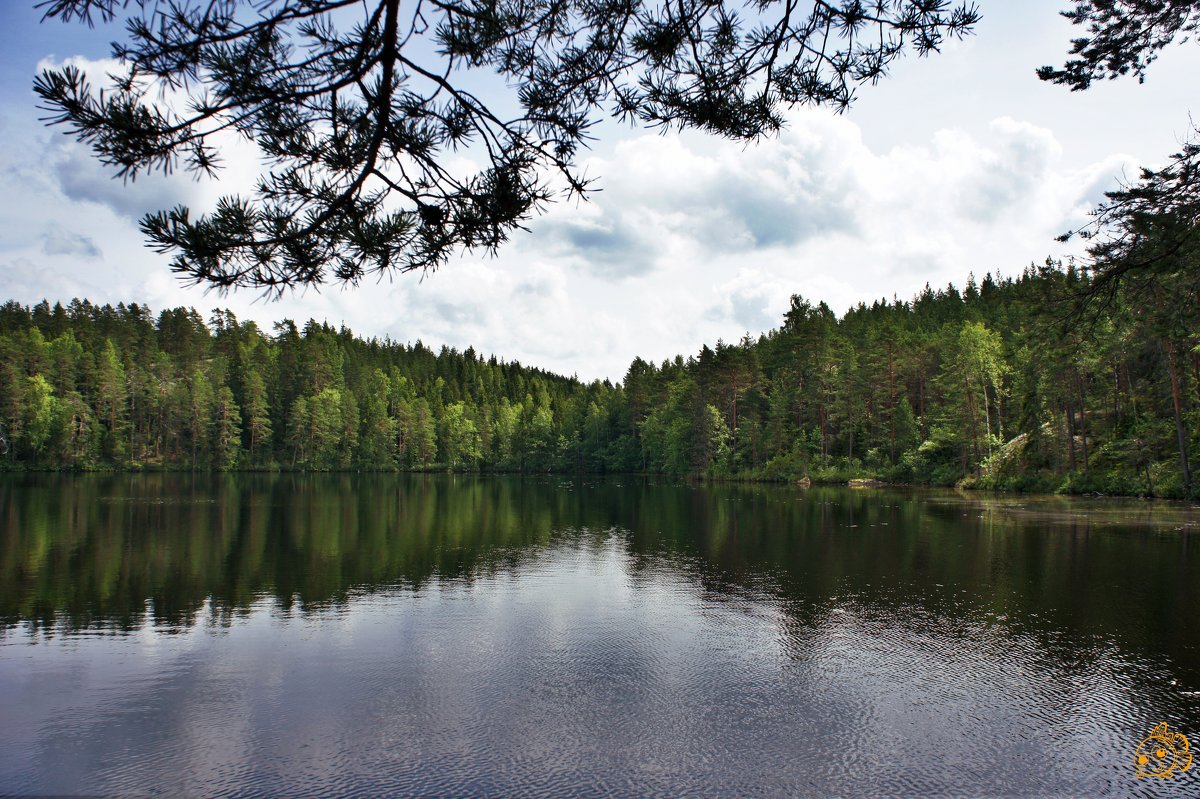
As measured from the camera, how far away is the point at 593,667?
1187cm

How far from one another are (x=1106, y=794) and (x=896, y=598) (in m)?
9.78

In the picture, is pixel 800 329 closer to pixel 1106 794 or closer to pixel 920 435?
pixel 920 435

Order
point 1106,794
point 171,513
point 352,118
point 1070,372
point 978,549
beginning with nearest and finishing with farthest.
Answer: point 352,118 < point 1106,794 < point 978,549 < point 171,513 < point 1070,372

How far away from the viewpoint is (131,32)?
3.94 m

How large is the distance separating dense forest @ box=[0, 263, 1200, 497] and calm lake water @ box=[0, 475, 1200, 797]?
529cm

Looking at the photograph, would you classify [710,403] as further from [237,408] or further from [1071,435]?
[237,408]

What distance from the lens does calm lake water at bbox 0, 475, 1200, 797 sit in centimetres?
816

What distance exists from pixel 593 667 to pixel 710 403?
7547cm

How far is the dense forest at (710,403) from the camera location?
144 feet

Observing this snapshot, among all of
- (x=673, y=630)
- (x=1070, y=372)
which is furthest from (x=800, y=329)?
(x=673, y=630)

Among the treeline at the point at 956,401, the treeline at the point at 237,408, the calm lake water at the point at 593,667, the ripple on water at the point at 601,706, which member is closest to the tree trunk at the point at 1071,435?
the treeline at the point at 956,401

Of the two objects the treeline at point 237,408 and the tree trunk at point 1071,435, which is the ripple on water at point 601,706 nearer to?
the tree trunk at point 1071,435

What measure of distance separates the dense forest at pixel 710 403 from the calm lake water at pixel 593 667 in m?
5.29

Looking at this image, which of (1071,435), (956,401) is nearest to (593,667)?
(1071,435)
